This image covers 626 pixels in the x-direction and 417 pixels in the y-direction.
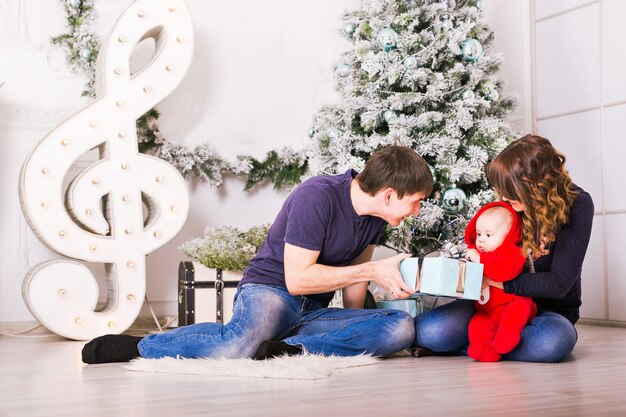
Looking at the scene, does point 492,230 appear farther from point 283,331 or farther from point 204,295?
point 204,295

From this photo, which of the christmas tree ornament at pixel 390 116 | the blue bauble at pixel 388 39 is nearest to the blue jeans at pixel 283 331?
the christmas tree ornament at pixel 390 116

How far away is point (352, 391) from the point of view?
6.13 ft

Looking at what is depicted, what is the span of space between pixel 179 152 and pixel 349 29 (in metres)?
1.03

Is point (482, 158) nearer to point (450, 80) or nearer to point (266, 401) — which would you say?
point (450, 80)

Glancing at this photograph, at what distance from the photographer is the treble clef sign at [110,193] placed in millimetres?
3398

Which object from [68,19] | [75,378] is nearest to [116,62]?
[68,19]

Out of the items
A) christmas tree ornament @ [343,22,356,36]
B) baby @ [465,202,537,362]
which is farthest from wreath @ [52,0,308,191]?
baby @ [465,202,537,362]

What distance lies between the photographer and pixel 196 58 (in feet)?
14.0

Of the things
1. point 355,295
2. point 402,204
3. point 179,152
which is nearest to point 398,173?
point 402,204

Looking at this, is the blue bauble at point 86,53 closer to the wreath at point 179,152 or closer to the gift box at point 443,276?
the wreath at point 179,152

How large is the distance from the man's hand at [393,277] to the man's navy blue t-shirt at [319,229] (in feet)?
0.55

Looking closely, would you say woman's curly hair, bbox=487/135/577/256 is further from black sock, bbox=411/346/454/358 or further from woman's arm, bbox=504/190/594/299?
black sock, bbox=411/346/454/358

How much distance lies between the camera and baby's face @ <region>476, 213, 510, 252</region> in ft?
7.89

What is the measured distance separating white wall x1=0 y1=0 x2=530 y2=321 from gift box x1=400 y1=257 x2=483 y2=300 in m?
1.76
